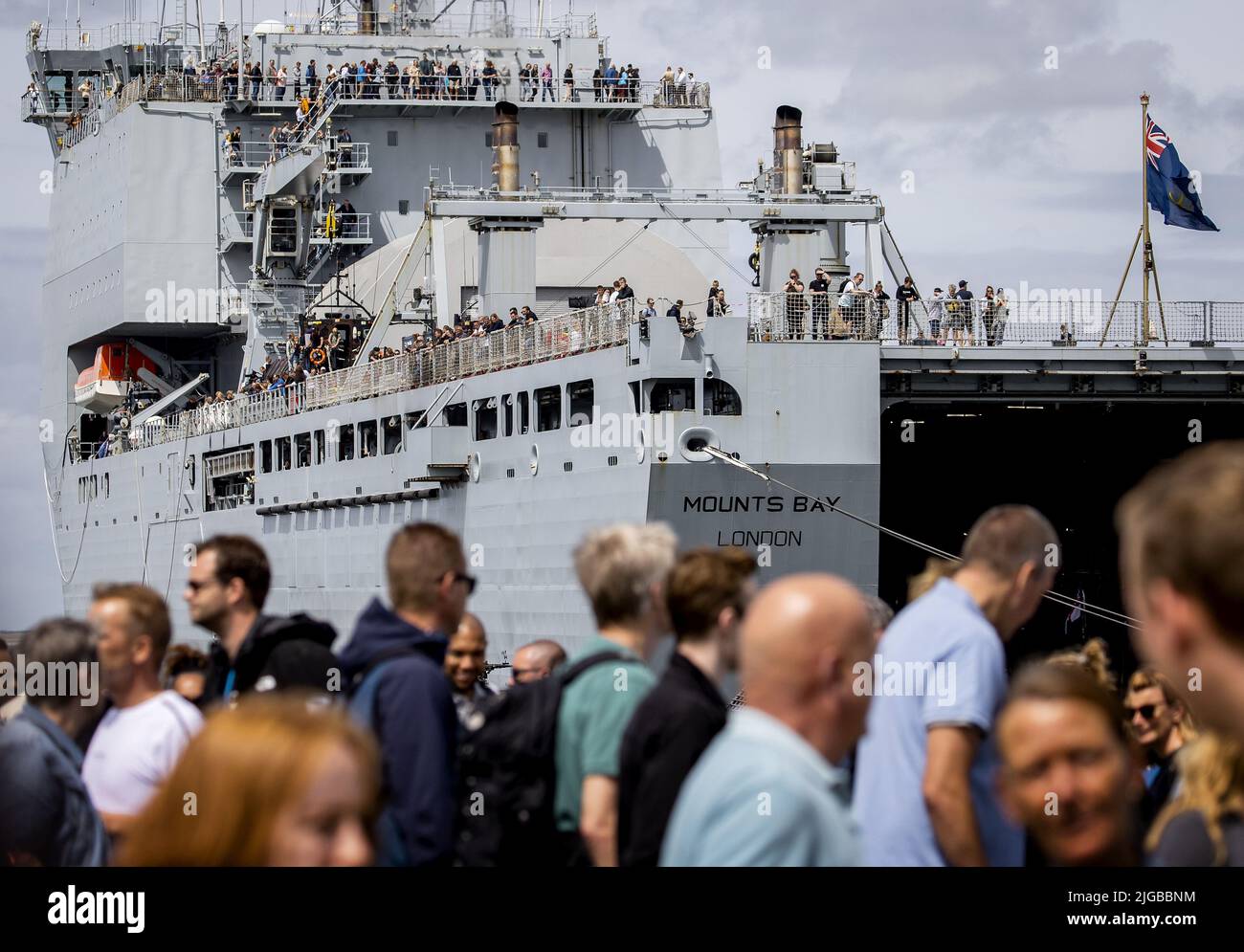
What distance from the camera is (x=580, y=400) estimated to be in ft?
90.2

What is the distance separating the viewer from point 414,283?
39.8 m

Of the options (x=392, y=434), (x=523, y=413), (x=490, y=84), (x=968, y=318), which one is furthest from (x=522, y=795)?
(x=490, y=84)

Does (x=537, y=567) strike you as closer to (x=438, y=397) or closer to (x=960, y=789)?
(x=438, y=397)

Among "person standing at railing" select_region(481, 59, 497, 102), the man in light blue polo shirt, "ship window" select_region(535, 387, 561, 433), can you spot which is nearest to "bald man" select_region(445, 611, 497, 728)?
the man in light blue polo shirt

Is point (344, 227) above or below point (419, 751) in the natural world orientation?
above

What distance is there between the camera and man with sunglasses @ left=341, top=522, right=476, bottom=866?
5715 millimetres

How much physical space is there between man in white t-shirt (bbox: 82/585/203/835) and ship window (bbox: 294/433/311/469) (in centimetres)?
3057

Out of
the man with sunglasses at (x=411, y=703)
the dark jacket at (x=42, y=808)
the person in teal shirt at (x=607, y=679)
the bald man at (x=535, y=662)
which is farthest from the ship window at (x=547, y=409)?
the dark jacket at (x=42, y=808)

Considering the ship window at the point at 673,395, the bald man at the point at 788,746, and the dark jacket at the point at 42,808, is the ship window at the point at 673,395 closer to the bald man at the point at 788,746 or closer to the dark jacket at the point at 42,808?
the dark jacket at the point at 42,808

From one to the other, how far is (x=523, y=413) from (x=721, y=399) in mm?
4334

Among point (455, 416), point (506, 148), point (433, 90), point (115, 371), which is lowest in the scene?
point (455, 416)

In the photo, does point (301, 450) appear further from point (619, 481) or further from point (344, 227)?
point (619, 481)

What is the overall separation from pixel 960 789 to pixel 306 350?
32917 mm

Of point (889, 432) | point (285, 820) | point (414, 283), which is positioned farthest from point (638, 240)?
point (285, 820)
